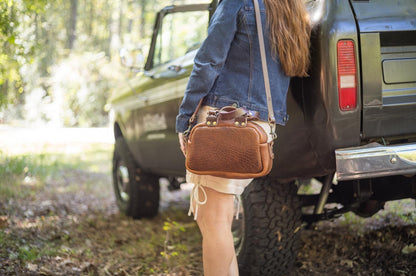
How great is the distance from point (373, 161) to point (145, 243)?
2356 mm

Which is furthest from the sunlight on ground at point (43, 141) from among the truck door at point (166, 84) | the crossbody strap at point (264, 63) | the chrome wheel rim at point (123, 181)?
the crossbody strap at point (264, 63)

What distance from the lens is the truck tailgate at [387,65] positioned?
7.30 ft

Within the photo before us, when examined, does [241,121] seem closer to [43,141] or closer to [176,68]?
[176,68]

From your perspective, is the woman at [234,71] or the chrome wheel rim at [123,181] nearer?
the woman at [234,71]

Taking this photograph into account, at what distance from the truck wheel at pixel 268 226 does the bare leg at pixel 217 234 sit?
593mm

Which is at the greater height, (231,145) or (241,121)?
(241,121)

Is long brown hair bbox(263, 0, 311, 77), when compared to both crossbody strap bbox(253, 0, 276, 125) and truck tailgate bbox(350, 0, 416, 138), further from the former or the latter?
truck tailgate bbox(350, 0, 416, 138)

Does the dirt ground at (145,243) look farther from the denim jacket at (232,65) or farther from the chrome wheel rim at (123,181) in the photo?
the denim jacket at (232,65)

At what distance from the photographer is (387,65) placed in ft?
7.47

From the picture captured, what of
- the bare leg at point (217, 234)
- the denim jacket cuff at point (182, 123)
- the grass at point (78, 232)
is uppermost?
the denim jacket cuff at point (182, 123)

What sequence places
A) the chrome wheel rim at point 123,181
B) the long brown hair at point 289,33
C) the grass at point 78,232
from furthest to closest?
the chrome wheel rim at point 123,181, the grass at point 78,232, the long brown hair at point 289,33

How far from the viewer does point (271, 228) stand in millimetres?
2791

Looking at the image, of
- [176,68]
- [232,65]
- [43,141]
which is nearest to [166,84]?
[176,68]

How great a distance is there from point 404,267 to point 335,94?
145 cm
